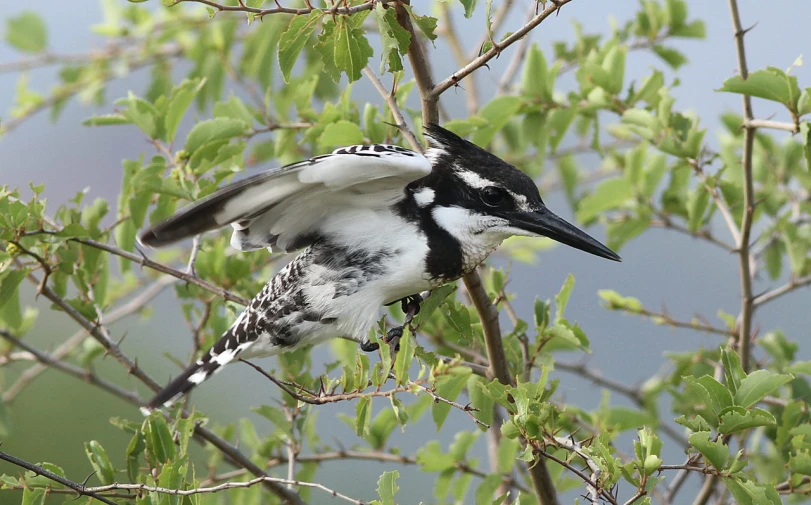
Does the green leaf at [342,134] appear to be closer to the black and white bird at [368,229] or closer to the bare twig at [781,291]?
the black and white bird at [368,229]

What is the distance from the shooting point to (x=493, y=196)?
2334 millimetres

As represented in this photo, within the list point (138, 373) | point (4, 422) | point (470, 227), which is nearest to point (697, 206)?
point (470, 227)

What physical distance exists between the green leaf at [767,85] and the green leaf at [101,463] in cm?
165

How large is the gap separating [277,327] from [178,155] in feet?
1.76

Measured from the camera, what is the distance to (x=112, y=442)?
610 centimetres

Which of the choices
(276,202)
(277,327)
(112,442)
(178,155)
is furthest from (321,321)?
(112,442)

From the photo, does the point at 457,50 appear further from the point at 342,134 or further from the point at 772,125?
the point at 772,125

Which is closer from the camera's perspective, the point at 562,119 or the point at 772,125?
the point at 772,125

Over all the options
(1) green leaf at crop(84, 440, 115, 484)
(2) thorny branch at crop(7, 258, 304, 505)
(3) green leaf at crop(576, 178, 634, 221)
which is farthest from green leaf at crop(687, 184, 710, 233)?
(1) green leaf at crop(84, 440, 115, 484)

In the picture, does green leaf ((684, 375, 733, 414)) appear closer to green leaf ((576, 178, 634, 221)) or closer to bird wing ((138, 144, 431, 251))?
bird wing ((138, 144, 431, 251))

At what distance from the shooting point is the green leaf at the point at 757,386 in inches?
72.4

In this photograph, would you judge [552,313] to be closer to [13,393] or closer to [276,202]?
[276,202]

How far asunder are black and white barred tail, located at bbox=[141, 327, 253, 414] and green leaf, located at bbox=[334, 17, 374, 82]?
92 cm

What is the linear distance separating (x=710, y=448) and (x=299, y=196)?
3.65 ft
